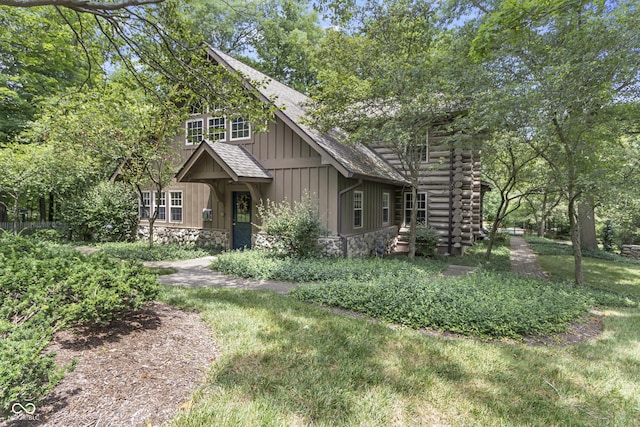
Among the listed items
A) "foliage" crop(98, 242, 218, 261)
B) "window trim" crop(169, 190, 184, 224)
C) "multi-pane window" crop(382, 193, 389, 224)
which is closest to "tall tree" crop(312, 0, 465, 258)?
"multi-pane window" crop(382, 193, 389, 224)

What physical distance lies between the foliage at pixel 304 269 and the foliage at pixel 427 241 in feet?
8.68

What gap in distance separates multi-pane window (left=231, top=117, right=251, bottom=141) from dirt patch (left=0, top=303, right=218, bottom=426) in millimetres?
8667

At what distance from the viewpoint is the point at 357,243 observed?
10.9 m

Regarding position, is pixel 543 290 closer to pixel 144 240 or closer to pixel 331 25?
pixel 331 25

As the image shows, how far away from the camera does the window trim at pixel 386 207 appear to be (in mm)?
13344

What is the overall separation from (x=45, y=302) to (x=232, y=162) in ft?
24.7

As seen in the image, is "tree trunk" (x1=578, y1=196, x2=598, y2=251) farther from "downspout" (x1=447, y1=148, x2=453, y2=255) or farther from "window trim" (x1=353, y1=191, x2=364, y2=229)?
"window trim" (x1=353, y1=191, x2=364, y2=229)

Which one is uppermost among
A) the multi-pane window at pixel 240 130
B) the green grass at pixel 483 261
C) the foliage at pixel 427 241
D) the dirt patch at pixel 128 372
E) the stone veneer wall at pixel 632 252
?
the multi-pane window at pixel 240 130

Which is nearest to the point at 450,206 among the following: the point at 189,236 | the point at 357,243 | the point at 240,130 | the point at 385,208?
the point at 385,208

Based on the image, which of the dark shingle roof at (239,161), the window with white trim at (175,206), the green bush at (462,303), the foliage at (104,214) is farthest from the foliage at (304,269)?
the foliage at (104,214)

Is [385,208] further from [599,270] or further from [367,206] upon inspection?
[599,270]

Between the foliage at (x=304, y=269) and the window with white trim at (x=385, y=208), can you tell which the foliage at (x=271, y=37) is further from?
the foliage at (x=304, y=269)

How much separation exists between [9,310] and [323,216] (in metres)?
7.87

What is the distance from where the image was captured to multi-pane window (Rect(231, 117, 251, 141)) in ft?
39.0
